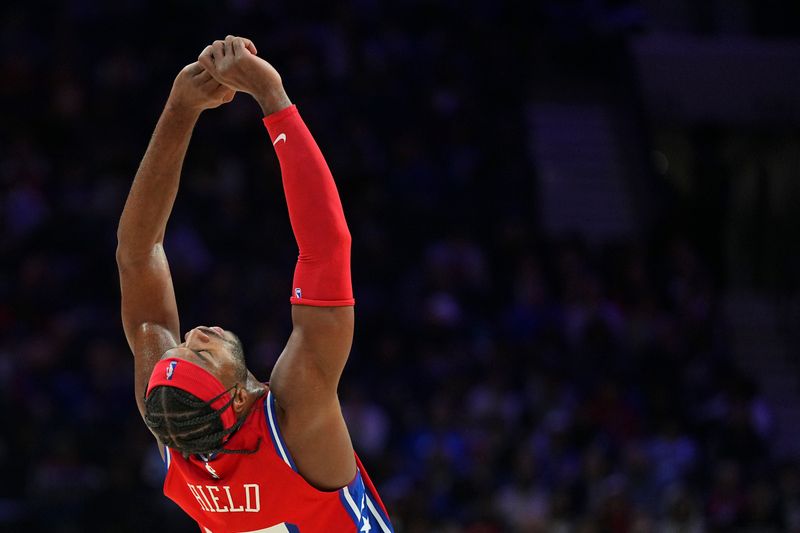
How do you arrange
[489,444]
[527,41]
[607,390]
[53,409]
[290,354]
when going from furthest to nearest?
1. [527,41]
2. [607,390]
3. [489,444]
4. [53,409]
5. [290,354]

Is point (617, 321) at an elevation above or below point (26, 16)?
below

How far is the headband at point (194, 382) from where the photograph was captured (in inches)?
118

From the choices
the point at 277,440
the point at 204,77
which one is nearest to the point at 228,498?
the point at 277,440

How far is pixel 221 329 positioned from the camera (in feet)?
10.6

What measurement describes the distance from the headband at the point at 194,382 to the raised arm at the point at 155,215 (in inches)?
17.6

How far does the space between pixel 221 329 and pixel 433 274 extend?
340 inches

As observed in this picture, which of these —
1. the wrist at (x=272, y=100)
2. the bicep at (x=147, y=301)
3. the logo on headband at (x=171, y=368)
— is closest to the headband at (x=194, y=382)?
the logo on headband at (x=171, y=368)

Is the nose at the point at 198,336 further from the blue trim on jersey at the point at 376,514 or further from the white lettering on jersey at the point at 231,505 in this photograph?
the blue trim on jersey at the point at 376,514

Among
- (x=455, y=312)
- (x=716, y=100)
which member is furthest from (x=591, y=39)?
(x=455, y=312)

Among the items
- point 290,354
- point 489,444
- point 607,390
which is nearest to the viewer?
point 290,354

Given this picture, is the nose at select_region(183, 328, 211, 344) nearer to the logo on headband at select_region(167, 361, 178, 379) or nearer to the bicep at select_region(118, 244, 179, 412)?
the logo on headband at select_region(167, 361, 178, 379)

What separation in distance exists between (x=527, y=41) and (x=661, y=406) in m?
6.52

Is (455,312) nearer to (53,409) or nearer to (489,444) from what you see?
(489,444)

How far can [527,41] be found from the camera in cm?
1619
